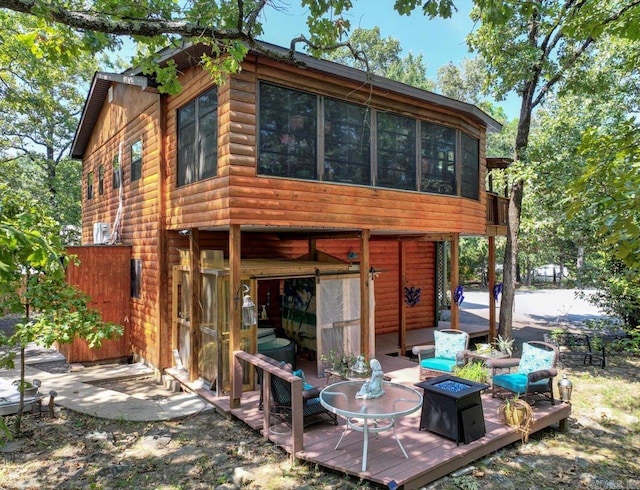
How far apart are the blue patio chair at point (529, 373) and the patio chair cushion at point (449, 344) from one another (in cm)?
78

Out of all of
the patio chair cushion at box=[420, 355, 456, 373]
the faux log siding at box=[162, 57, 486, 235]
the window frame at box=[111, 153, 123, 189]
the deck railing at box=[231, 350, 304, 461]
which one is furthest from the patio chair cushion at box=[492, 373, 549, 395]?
the window frame at box=[111, 153, 123, 189]

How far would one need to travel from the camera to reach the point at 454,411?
17.2 feet

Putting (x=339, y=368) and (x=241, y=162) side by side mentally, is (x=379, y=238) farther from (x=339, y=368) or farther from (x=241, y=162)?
(x=241, y=162)

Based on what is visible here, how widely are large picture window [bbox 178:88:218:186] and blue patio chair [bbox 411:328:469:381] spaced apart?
502 cm

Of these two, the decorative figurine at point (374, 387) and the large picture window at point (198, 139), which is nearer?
the decorative figurine at point (374, 387)

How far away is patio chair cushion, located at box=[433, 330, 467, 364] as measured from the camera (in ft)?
26.3

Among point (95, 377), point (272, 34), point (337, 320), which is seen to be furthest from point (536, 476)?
point (95, 377)

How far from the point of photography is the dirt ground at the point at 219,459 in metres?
4.70

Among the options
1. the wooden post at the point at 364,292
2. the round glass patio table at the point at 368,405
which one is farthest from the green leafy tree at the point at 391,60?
the round glass patio table at the point at 368,405

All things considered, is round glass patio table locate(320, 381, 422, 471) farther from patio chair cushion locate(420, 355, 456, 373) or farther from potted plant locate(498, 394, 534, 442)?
patio chair cushion locate(420, 355, 456, 373)

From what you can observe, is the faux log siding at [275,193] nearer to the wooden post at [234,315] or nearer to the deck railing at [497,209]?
the wooden post at [234,315]

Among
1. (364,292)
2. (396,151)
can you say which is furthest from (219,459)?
(396,151)

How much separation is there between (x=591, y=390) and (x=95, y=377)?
992cm

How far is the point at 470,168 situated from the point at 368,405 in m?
6.68
